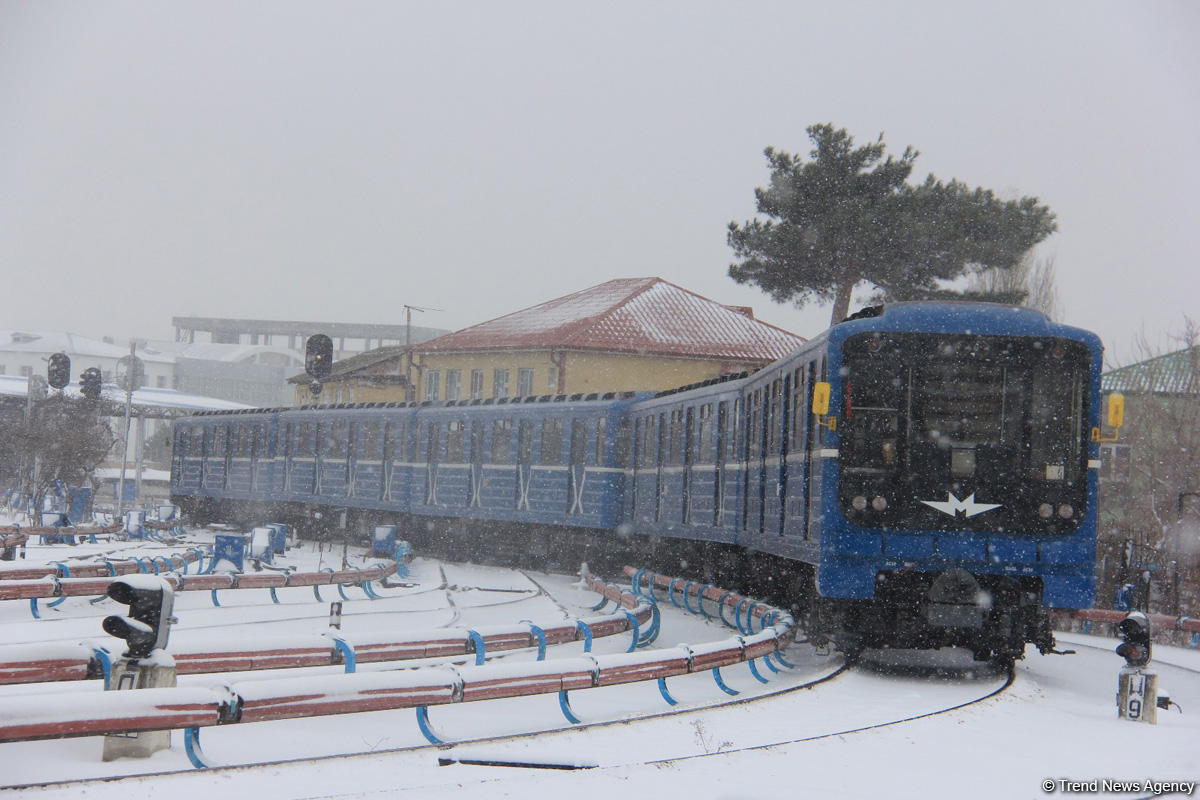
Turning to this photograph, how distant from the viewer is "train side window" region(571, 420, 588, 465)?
2209 centimetres

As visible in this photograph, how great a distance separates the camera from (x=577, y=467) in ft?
72.6

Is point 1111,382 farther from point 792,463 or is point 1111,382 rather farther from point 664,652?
point 664,652

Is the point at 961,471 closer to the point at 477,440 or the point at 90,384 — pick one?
the point at 477,440

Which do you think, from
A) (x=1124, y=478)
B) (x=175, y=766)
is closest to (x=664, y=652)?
(x=175, y=766)

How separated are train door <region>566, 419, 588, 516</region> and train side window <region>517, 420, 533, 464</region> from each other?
1.20 m

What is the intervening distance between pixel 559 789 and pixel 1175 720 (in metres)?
5.45

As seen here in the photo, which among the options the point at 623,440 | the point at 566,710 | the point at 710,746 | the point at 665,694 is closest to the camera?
the point at 710,746

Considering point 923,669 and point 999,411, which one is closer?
point 999,411

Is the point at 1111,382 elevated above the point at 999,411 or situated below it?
above

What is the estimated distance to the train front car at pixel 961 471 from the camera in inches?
409

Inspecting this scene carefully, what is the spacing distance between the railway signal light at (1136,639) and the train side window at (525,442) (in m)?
15.1

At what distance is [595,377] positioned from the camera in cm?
4075

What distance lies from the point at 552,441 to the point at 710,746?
15606 mm

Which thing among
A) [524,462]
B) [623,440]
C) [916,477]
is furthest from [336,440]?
[916,477]
